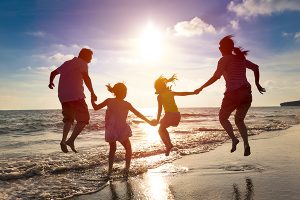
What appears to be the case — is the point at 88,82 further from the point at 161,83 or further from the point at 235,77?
the point at 235,77

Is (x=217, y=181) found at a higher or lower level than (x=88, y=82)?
lower

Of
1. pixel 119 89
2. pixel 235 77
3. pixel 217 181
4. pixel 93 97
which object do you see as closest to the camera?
pixel 217 181

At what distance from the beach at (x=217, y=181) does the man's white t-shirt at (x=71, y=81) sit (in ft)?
7.05

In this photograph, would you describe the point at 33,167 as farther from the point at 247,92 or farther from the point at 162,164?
the point at 247,92

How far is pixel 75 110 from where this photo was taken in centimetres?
791

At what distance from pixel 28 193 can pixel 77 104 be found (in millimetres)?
2185

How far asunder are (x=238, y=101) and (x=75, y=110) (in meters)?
3.74

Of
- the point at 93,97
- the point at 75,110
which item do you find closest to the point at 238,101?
the point at 93,97

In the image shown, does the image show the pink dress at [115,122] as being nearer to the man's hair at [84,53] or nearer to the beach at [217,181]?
the beach at [217,181]

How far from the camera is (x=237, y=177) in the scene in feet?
23.7

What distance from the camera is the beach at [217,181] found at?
5.96 m

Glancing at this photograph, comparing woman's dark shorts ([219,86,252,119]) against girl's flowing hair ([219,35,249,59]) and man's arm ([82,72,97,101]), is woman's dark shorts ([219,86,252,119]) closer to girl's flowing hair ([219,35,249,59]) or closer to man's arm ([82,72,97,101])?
girl's flowing hair ([219,35,249,59])

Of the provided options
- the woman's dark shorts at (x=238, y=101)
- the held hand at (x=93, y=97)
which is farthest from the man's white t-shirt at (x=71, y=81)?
the woman's dark shorts at (x=238, y=101)

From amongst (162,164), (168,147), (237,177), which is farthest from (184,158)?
(237,177)
